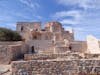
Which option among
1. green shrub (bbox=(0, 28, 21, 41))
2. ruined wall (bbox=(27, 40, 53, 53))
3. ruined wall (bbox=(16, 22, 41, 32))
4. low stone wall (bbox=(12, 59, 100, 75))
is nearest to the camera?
low stone wall (bbox=(12, 59, 100, 75))

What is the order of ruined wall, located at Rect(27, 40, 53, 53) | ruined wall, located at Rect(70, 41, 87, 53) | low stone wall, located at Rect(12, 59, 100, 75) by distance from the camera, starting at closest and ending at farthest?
low stone wall, located at Rect(12, 59, 100, 75), ruined wall, located at Rect(27, 40, 53, 53), ruined wall, located at Rect(70, 41, 87, 53)

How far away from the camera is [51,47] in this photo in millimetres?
23328

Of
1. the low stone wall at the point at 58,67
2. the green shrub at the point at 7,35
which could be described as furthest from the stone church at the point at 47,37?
the low stone wall at the point at 58,67

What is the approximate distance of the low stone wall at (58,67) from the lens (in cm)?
563

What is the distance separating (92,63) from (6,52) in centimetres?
680

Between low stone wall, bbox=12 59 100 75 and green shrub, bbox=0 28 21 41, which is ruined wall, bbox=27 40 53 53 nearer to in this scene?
green shrub, bbox=0 28 21 41

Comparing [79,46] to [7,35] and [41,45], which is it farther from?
[7,35]

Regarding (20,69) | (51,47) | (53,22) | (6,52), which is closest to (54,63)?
(20,69)

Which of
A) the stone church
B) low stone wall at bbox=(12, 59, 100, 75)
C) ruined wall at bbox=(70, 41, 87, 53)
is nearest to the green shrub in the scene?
the stone church

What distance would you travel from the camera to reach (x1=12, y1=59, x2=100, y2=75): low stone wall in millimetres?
5633

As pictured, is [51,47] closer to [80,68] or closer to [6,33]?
[6,33]

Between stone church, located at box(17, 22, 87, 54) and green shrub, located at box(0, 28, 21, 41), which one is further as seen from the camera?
green shrub, located at box(0, 28, 21, 41)

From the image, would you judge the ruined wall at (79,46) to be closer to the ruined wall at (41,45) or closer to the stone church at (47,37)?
the stone church at (47,37)

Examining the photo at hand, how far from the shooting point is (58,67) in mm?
5676
